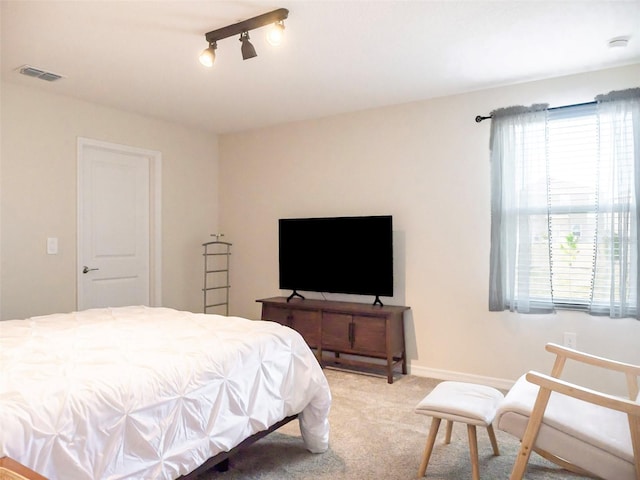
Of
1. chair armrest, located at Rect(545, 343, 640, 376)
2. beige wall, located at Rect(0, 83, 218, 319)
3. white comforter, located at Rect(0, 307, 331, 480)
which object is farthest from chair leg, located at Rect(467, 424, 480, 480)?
beige wall, located at Rect(0, 83, 218, 319)

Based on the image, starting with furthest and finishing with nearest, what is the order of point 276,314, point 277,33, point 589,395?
1. point 276,314
2. point 277,33
3. point 589,395

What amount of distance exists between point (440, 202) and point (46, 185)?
10.8 feet

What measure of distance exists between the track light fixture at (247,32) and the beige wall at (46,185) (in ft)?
6.14

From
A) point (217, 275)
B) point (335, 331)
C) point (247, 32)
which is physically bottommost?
point (335, 331)

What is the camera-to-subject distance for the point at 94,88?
371 centimetres

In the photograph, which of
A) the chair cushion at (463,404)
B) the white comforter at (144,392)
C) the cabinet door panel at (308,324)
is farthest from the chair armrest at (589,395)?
the cabinet door panel at (308,324)

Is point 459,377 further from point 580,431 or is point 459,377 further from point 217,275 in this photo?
point 217,275

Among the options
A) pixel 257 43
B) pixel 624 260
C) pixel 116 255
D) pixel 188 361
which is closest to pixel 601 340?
pixel 624 260

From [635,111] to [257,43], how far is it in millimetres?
2582

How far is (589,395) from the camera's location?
5.87 feet

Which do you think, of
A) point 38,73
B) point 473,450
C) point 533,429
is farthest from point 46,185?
point 533,429

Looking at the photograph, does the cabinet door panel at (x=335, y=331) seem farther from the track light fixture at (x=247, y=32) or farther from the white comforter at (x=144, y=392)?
the track light fixture at (x=247, y=32)

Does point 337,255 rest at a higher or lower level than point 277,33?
lower

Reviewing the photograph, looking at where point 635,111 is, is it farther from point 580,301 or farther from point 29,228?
point 29,228
